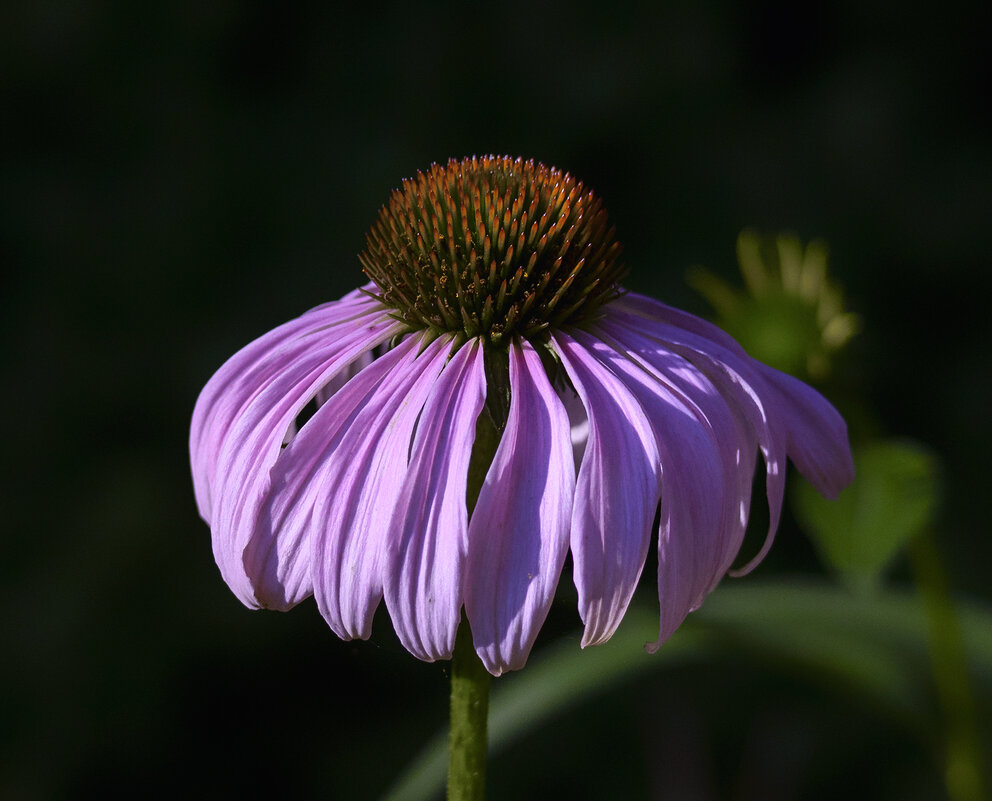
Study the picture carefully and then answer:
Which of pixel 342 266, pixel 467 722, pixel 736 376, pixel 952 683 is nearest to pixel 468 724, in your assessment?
pixel 467 722

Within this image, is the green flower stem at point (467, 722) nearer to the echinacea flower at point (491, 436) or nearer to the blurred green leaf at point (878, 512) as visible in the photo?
the echinacea flower at point (491, 436)

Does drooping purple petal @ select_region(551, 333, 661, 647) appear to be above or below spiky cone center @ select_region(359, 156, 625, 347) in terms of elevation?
below

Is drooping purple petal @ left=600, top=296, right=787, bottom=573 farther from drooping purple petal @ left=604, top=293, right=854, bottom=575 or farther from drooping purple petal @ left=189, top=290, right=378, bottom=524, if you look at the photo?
drooping purple petal @ left=189, top=290, right=378, bottom=524

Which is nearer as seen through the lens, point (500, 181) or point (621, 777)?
point (500, 181)

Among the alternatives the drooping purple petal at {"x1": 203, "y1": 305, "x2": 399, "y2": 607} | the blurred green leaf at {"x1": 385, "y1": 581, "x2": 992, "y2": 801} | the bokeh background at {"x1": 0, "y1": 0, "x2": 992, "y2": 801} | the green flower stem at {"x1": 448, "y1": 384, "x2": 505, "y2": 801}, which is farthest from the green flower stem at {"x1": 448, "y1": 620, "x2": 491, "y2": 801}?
the bokeh background at {"x1": 0, "y1": 0, "x2": 992, "y2": 801}

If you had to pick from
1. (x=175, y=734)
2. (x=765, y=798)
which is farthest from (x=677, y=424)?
(x=175, y=734)

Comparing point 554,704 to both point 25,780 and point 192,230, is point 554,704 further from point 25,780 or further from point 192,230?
point 192,230

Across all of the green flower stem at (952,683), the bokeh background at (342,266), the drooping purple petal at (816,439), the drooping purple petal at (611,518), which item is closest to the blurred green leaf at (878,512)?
the green flower stem at (952,683)
